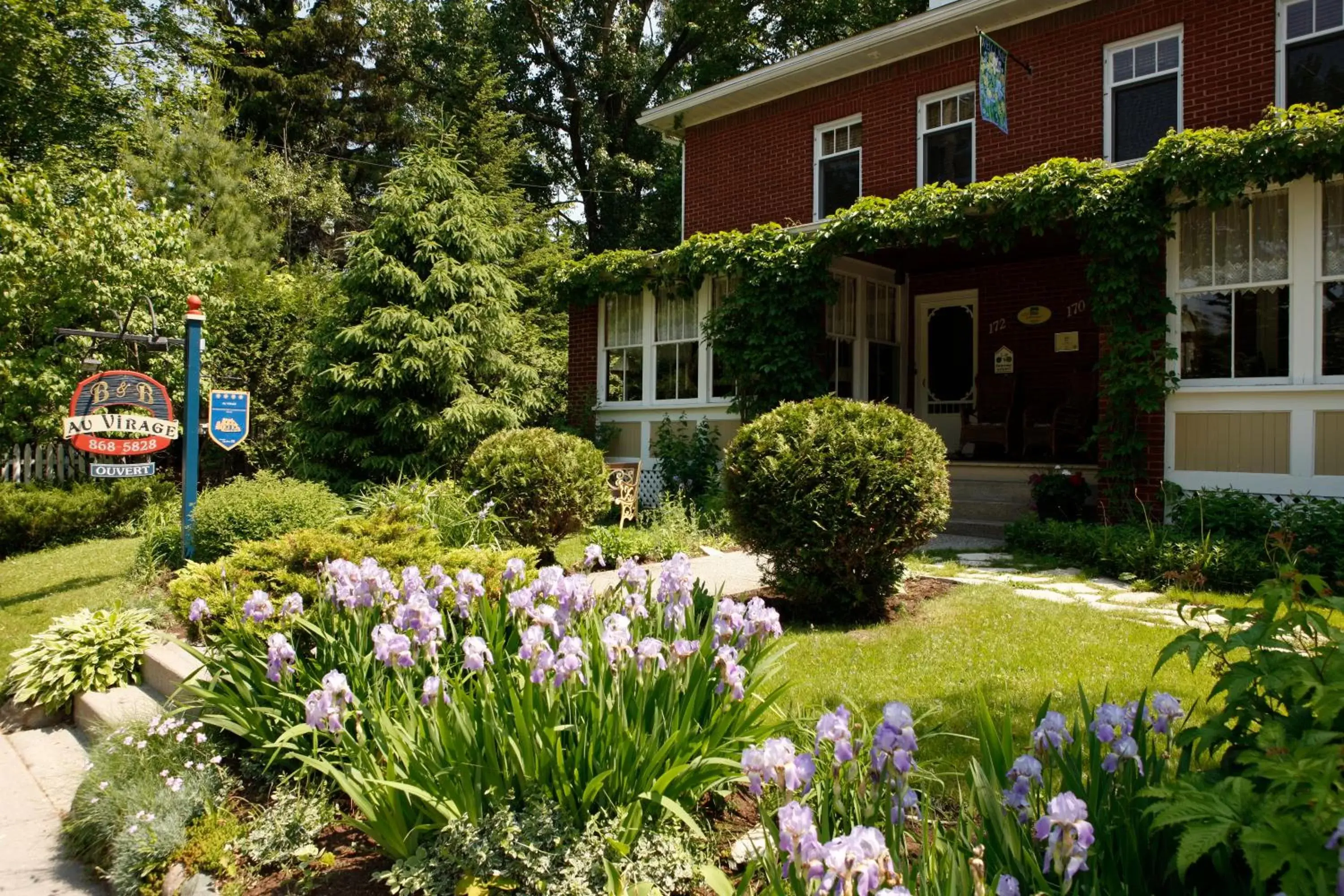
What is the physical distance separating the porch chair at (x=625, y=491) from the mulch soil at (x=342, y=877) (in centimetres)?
728

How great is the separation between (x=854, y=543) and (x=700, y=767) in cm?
310

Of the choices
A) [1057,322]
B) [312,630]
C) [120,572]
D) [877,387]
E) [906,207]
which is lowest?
[120,572]

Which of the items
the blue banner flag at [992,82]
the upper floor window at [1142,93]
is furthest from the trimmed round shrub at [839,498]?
the upper floor window at [1142,93]

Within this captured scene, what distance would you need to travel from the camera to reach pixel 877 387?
1325 centimetres

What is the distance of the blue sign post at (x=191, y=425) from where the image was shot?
23.9 feet

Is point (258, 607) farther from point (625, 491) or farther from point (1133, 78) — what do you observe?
point (1133, 78)

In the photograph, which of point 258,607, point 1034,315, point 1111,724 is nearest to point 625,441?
point 1034,315

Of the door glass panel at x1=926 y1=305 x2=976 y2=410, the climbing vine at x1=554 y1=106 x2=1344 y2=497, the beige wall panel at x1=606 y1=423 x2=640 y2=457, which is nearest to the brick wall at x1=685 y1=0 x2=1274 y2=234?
the climbing vine at x1=554 y1=106 x2=1344 y2=497

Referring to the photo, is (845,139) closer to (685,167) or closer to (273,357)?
(685,167)

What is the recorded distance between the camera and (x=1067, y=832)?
5.04ft

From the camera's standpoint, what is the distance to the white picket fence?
12758 millimetres

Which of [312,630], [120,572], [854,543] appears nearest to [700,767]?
[312,630]

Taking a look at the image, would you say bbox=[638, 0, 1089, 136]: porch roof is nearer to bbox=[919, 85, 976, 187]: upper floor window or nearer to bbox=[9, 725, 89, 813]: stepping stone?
bbox=[919, 85, 976, 187]: upper floor window

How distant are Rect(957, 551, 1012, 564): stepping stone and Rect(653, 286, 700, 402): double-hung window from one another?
5332 millimetres
